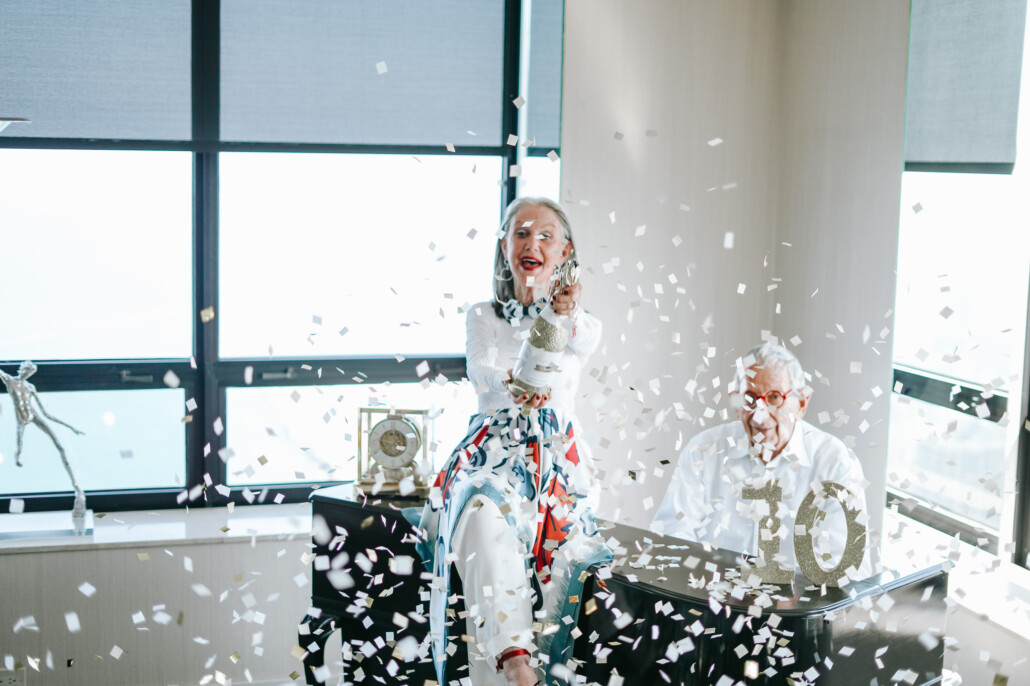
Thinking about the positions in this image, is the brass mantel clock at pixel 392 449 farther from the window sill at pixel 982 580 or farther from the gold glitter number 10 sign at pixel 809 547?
the window sill at pixel 982 580

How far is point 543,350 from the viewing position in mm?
2578

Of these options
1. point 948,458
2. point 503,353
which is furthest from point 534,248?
point 948,458

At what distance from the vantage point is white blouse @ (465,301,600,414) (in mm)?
2896

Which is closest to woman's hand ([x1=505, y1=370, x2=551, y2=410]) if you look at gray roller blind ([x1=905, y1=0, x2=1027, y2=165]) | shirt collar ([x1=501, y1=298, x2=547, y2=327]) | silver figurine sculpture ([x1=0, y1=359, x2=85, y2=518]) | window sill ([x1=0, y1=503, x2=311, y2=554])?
shirt collar ([x1=501, y1=298, x2=547, y2=327])

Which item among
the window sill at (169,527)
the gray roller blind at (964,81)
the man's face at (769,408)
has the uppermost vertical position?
the gray roller blind at (964,81)

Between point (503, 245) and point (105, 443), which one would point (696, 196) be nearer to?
point (503, 245)

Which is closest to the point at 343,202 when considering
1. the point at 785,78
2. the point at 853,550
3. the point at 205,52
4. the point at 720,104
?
the point at 205,52

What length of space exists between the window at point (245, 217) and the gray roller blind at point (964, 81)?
1.32m

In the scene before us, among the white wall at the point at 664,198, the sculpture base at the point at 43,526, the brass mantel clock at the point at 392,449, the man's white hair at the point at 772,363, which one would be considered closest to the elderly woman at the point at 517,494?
the brass mantel clock at the point at 392,449

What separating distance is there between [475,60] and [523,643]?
2.39 metres

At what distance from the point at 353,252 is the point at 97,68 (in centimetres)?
112

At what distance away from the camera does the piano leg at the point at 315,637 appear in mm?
3029

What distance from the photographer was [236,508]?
4.01m

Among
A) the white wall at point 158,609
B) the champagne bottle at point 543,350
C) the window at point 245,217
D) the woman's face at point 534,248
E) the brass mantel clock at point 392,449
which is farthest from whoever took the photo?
the window at point 245,217
